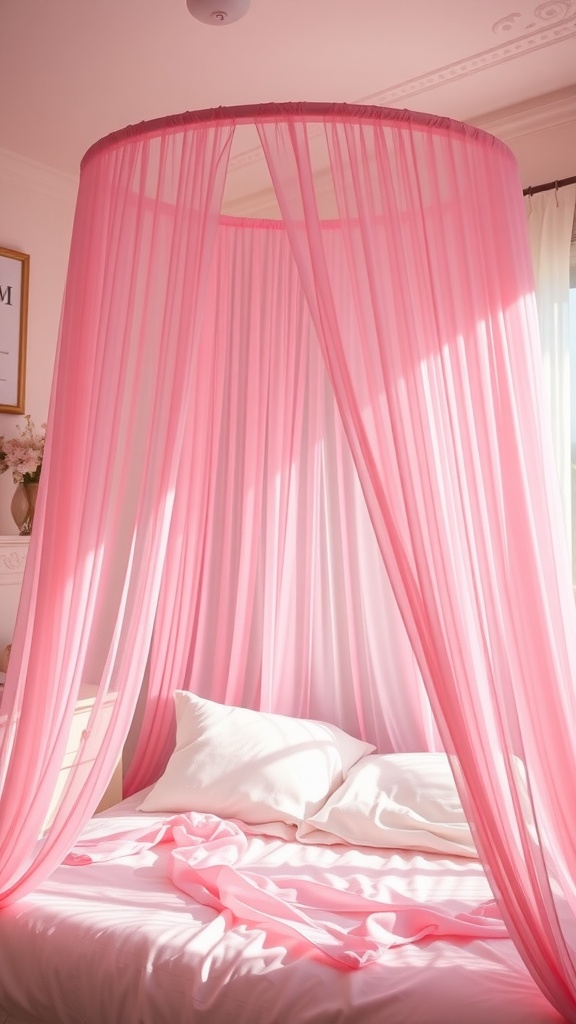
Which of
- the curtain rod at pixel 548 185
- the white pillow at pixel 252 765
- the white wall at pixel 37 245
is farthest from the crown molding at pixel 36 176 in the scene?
the white pillow at pixel 252 765

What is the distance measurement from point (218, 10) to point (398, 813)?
Answer: 7.89 ft

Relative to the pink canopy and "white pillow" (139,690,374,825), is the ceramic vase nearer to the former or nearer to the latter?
"white pillow" (139,690,374,825)

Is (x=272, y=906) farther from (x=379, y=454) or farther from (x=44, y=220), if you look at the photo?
(x=44, y=220)

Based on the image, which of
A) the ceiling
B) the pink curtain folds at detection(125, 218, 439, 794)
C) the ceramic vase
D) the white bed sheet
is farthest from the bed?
the ceiling

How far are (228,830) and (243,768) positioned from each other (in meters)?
0.27

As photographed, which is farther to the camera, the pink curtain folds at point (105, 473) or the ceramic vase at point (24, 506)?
the ceramic vase at point (24, 506)

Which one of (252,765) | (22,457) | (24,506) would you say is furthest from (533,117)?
(252,765)

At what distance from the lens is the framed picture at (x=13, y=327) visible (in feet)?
11.8

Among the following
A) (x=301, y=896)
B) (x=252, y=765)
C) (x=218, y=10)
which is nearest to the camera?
(x=301, y=896)

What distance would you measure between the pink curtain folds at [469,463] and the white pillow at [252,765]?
3.69 ft

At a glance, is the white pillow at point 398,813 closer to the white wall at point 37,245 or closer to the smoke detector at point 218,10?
the white wall at point 37,245

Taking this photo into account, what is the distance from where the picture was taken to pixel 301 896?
92.3 inches

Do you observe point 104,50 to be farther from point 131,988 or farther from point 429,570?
point 131,988

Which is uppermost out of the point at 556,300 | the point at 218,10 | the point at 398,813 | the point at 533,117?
the point at 533,117
